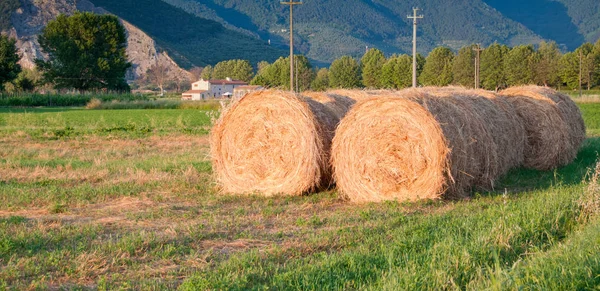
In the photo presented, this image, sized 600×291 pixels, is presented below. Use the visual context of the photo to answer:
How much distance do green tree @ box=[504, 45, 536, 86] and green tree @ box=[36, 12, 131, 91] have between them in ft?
162

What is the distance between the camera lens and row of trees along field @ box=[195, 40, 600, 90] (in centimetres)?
8650

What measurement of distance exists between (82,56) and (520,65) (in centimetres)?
5526

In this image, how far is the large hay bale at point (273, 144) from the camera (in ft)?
40.6

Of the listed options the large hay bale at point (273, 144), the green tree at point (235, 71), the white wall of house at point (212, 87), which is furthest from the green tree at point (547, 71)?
the large hay bale at point (273, 144)

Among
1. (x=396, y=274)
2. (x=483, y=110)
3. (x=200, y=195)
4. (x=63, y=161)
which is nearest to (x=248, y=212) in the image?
(x=200, y=195)

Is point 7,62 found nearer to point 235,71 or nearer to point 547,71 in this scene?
point 235,71

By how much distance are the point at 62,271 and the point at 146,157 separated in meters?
11.4

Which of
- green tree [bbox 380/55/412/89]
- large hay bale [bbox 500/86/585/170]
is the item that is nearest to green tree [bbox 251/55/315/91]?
Answer: green tree [bbox 380/55/412/89]

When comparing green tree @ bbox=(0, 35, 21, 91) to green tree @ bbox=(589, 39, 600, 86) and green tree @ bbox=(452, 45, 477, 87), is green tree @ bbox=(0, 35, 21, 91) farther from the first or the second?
green tree @ bbox=(589, 39, 600, 86)

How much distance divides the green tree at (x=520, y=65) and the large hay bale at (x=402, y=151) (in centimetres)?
7916

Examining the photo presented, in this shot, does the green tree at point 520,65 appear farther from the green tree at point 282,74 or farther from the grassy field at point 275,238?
the grassy field at point 275,238

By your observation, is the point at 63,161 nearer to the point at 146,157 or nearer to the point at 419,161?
the point at 146,157

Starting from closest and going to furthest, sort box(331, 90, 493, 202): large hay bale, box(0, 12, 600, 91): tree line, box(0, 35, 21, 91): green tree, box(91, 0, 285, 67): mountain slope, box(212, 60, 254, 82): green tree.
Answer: box(331, 90, 493, 202): large hay bale < box(0, 35, 21, 91): green tree < box(0, 12, 600, 91): tree line < box(212, 60, 254, 82): green tree < box(91, 0, 285, 67): mountain slope

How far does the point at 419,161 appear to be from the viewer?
11547 millimetres
